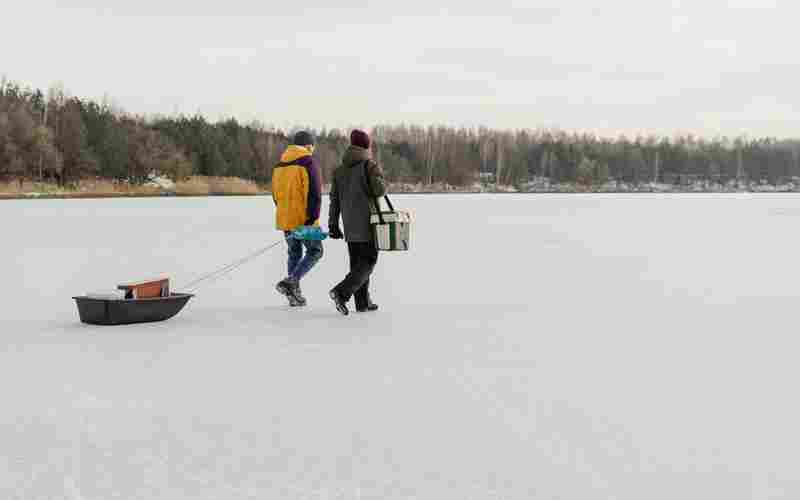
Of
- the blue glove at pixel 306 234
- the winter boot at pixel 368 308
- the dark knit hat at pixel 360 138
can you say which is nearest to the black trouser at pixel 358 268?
the winter boot at pixel 368 308

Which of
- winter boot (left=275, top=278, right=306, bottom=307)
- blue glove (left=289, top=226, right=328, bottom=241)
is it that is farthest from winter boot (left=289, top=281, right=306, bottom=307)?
blue glove (left=289, top=226, right=328, bottom=241)

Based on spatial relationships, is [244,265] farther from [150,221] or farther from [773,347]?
[150,221]

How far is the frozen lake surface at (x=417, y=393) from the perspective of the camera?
3.87m

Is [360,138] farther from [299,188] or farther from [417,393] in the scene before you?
[417,393]

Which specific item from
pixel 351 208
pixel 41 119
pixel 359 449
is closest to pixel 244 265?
pixel 351 208

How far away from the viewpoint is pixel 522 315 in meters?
8.93

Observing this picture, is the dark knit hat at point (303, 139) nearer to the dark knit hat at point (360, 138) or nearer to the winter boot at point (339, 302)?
the dark knit hat at point (360, 138)

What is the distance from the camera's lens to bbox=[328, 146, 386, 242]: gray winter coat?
29.3 ft

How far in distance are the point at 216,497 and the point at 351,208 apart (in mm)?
5609

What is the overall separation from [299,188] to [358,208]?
2.18 ft

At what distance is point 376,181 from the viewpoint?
29.2 ft

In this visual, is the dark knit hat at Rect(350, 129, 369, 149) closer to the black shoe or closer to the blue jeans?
the blue jeans

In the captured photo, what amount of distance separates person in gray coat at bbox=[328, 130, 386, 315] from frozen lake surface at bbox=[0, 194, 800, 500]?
37cm

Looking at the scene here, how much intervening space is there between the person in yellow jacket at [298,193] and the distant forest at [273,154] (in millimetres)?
66259
